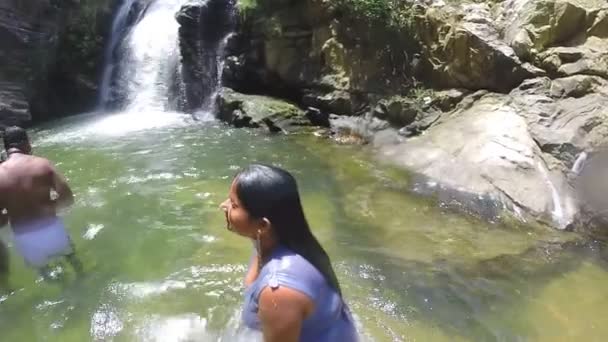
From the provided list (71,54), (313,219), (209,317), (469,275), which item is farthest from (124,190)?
(71,54)

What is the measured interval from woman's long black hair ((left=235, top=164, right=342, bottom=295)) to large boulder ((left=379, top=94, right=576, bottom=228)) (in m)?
4.85

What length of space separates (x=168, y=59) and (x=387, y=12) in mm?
6990

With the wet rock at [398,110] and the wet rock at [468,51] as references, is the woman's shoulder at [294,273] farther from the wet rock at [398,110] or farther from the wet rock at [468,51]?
the wet rock at [398,110]

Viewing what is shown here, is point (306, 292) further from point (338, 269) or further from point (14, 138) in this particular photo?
point (14, 138)

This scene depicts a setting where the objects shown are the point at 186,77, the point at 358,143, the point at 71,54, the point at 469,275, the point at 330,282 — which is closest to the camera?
the point at 330,282

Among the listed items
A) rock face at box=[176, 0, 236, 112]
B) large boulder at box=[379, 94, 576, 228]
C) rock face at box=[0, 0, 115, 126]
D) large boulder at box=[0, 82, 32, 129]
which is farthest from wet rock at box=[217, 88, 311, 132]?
rock face at box=[0, 0, 115, 126]

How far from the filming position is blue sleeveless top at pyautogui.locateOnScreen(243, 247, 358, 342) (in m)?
1.73

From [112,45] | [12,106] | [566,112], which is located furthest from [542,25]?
[112,45]

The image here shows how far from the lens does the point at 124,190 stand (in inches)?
293

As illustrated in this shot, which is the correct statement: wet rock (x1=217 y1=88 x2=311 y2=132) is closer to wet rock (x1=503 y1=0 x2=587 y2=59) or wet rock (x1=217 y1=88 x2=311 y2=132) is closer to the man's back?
wet rock (x1=503 y1=0 x2=587 y2=59)

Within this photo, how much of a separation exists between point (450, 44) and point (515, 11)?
1.14 metres

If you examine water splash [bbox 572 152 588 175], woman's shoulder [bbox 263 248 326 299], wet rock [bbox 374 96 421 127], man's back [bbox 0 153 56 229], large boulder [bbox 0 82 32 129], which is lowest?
large boulder [bbox 0 82 32 129]

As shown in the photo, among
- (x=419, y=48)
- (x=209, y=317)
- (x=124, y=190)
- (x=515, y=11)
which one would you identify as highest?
(x=515, y=11)

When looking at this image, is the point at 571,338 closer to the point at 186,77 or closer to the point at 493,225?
the point at 493,225
